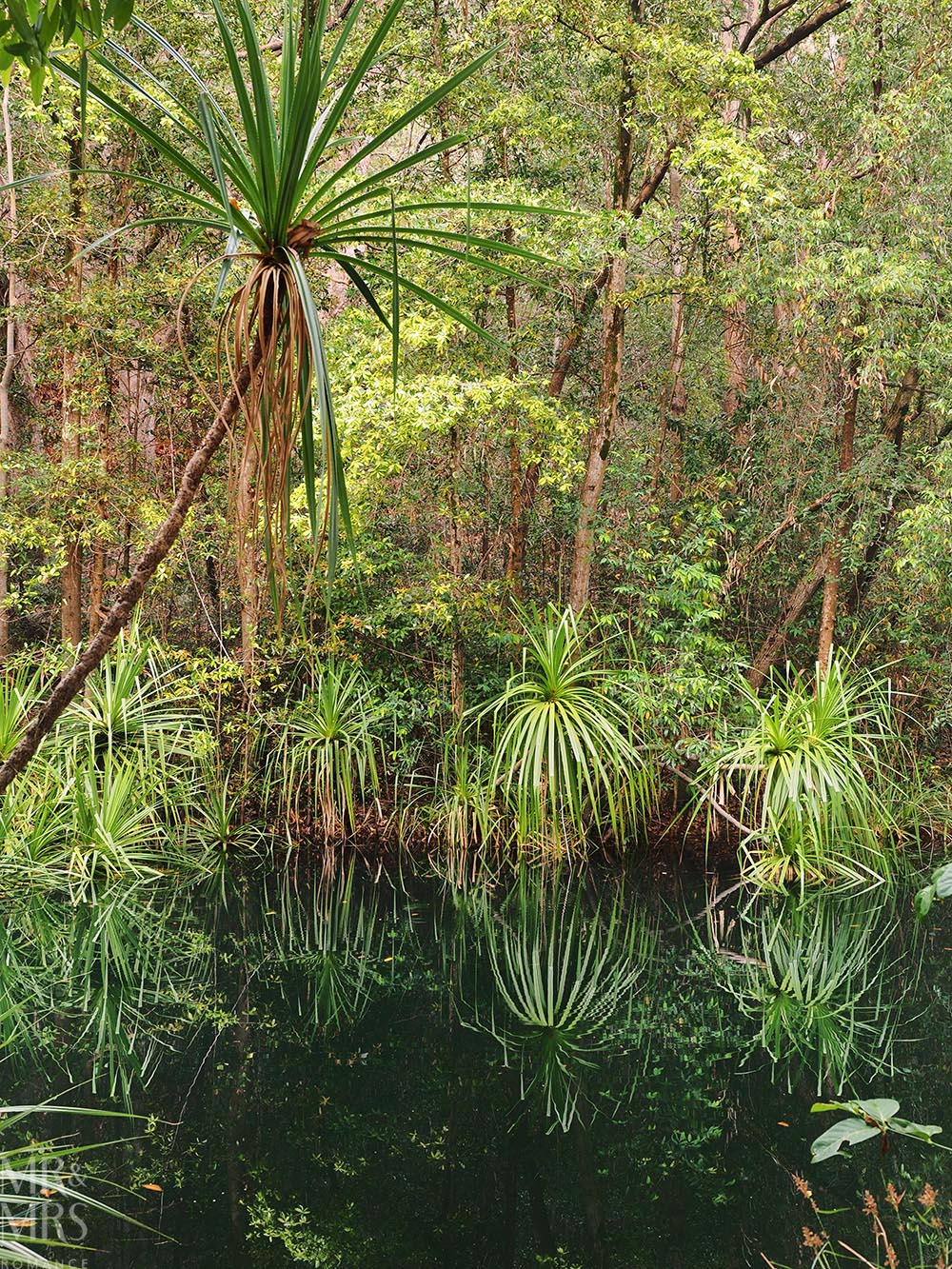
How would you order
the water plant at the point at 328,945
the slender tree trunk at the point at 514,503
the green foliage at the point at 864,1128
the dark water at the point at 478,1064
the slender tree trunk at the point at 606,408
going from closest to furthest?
the green foliage at the point at 864,1128
the dark water at the point at 478,1064
the water plant at the point at 328,945
the slender tree trunk at the point at 606,408
the slender tree trunk at the point at 514,503

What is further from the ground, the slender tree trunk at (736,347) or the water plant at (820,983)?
the slender tree trunk at (736,347)

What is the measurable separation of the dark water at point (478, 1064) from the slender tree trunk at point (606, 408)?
2119 mm

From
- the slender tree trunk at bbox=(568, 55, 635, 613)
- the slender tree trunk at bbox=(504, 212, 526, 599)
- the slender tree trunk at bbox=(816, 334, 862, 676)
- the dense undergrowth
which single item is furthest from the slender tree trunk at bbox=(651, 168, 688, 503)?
the dense undergrowth

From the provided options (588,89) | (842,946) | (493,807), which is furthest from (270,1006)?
(588,89)

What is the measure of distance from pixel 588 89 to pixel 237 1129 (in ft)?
20.3

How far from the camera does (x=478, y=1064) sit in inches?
142

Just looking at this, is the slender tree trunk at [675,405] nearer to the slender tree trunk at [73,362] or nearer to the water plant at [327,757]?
the water plant at [327,757]

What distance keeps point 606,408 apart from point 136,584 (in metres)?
5.32

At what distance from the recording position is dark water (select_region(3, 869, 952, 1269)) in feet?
8.50

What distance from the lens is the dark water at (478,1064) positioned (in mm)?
2590

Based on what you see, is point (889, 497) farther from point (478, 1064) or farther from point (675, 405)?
point (478, 1064)

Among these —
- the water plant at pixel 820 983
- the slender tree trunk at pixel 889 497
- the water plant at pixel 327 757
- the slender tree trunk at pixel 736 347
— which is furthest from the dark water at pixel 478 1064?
the slender tree trunk at pixel 736 347

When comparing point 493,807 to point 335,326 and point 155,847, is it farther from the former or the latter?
point 335,326

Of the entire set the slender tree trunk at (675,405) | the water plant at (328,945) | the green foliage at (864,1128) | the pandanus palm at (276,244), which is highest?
the slender tree trunk at (675,405)
